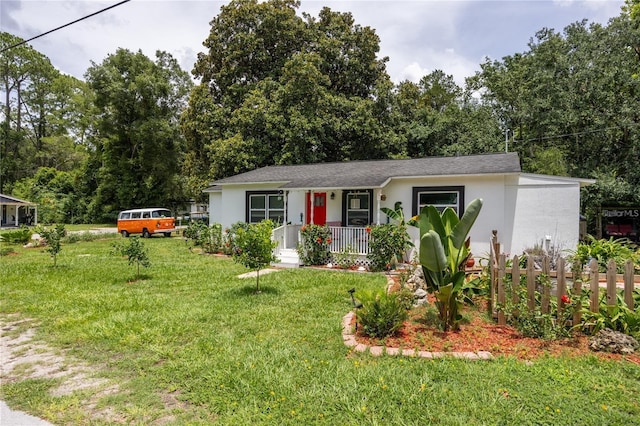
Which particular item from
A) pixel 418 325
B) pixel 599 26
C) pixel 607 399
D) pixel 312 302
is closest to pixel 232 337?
pixel 312 302

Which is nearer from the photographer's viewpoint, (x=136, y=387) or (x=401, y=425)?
(x=401, y=425)

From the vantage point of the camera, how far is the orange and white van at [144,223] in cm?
2264

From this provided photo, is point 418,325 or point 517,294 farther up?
point 517,294

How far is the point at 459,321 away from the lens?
5312 mm

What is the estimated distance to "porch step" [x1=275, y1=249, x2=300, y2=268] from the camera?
1196cm

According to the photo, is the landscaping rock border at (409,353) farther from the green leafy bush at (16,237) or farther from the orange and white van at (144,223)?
the green leafy bush at (16,237)

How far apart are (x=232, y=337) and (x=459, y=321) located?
135 inches

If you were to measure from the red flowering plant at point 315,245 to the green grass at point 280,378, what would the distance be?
15.8 ft

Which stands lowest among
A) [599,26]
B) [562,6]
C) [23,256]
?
[23,256]

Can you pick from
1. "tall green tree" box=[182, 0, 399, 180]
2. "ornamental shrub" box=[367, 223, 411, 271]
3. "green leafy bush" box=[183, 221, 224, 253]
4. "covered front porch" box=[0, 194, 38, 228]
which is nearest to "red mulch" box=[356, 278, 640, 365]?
"ornamental shrub" box=[367, 223, 411, 271]

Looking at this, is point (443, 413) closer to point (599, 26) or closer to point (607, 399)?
point (607, 399)

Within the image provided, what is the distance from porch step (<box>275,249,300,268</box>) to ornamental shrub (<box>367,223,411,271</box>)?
2.77 metres

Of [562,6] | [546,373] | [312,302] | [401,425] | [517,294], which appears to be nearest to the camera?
[401,425]

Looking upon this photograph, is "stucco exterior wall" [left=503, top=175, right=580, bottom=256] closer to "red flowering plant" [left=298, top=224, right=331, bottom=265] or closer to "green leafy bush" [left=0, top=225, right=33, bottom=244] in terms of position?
"red flowering plant" [left=298, top=224, right=331, bottom=265]
